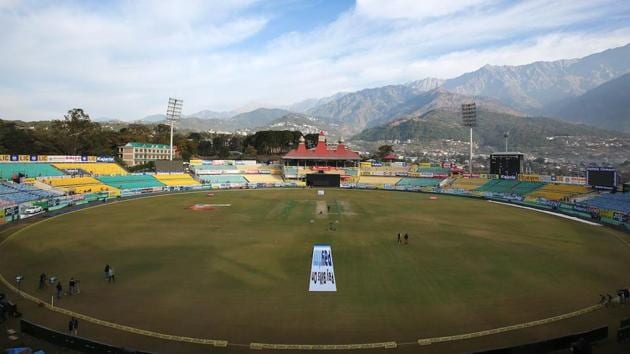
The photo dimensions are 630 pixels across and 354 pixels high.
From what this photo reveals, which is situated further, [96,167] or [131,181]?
[96,167]

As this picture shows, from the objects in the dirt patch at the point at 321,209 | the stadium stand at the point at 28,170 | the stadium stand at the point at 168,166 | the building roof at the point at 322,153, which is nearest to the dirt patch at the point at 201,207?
the dirt patch at the point at 321,209

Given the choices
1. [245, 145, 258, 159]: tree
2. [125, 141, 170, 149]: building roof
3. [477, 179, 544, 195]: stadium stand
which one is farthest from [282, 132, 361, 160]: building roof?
[125, 141, 170, 149]: building roof

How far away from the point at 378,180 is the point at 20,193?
67.4 metres

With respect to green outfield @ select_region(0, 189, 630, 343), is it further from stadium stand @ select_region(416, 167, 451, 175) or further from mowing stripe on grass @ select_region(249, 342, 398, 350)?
stadium stand @ select_region(416, 167, 451, 175)

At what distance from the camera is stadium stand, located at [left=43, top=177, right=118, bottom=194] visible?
56969 millimetres

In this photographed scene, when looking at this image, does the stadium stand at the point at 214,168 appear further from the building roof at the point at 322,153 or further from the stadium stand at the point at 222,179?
the building roof at the point at 322,153

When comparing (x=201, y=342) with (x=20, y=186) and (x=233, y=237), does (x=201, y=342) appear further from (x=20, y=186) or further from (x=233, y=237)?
(x=20, y=186)

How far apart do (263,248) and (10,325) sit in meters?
16.2

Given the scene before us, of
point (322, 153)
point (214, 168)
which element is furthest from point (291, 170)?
point (214, 168)

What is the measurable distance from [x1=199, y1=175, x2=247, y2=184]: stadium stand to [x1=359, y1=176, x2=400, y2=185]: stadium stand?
28010 mm

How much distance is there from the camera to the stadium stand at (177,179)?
76500mm

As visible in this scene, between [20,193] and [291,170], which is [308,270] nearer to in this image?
[20,193]

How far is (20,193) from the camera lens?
46438mm

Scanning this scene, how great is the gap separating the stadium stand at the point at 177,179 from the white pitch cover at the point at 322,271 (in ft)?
184
